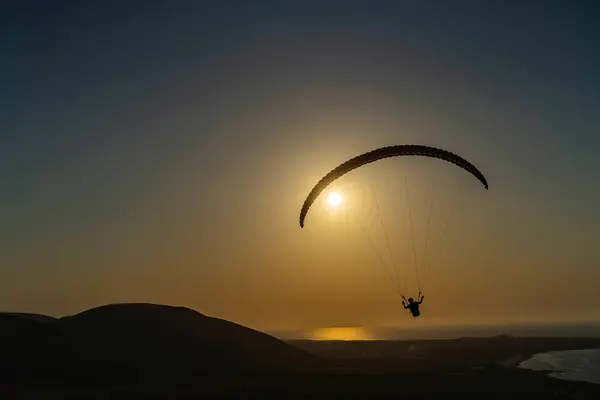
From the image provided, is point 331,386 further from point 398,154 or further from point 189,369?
point 398,154

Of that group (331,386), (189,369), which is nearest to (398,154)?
(331,386)

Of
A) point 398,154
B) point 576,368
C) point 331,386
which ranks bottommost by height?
point 331,386

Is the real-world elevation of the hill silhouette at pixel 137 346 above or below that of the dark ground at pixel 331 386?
above

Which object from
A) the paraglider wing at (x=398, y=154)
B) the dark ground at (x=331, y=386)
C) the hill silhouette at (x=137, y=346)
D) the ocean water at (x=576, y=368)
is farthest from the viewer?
the ocean water at (x=576, y=368)

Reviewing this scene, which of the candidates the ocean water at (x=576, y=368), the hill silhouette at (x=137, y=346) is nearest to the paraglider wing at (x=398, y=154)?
the hill silhouette at (x=137, y=346)

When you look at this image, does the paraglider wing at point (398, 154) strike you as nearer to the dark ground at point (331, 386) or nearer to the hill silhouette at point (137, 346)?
the dark ground at point (331, 386)

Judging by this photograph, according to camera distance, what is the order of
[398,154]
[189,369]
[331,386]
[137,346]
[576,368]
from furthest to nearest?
[576,368]
[137,346]
[189,369]
[331,386]
[398,154]

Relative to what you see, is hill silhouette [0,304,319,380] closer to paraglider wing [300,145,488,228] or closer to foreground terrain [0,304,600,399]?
foreground terrain [0,304,600,399]

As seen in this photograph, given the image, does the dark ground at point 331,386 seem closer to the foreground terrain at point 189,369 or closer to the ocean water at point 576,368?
the foreground terrain at point 189,369

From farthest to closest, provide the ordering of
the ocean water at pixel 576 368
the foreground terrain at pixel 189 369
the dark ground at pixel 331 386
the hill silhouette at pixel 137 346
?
the ocean water at pixel 576 368
the hill silhouette at pixel 137 346
the foreground terrain at pixel 189 369
the dark ground at pixel 331 386

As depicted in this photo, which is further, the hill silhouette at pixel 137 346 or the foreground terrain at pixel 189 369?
the hill silhouette at pixel 137 346
